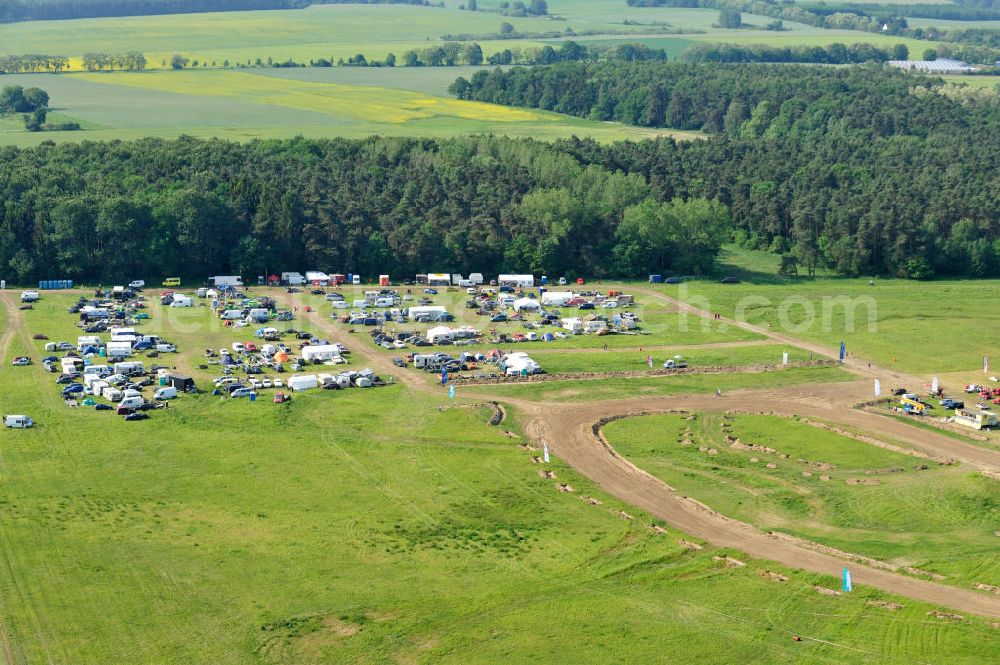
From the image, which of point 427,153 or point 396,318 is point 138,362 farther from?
point 427,153

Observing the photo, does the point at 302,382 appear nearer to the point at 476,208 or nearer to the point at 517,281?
the point at 517,281

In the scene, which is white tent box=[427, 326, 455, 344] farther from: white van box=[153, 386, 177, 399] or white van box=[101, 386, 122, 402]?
white van box=[101, 386, 122, 402]

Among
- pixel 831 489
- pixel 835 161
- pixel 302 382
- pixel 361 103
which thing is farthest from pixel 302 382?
pixel 361 103

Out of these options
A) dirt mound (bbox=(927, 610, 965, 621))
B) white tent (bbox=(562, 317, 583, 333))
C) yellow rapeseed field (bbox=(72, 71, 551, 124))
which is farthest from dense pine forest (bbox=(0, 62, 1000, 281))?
dirt mound (bbox=(927, 610, 965, 621))

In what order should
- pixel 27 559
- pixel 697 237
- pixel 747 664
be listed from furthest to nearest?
pixel 697 237, pixel 27 559, pixel 747 664

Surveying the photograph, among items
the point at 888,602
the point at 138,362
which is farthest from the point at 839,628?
the point at 138,362

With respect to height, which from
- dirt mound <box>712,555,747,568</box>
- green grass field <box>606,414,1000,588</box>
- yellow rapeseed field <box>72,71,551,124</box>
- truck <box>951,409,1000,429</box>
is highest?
yellow rapeseed field <box>72,71,551,124</box>
